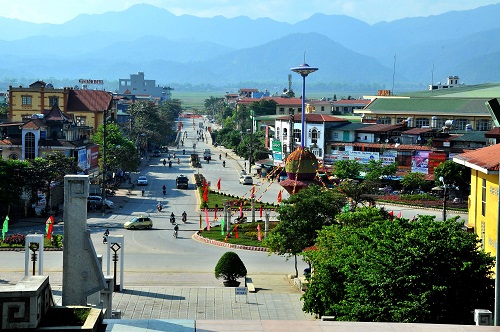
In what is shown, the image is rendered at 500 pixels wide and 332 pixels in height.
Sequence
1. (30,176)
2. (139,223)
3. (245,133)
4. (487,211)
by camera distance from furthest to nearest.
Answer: (245,133)
(30,176)
(139,223)
(487,211)

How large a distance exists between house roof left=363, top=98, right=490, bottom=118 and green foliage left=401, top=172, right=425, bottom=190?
20300 millimetres

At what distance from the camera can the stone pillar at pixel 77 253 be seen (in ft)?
66.4

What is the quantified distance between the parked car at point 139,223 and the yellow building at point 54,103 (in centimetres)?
3816

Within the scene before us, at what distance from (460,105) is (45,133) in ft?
153

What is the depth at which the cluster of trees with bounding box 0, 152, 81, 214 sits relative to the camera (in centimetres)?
5124

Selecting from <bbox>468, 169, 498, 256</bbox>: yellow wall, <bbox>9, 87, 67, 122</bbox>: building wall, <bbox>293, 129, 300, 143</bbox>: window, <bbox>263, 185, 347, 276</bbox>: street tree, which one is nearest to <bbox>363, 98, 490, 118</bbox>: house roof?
<bbox>293, 129, 300, 143</bbox>: window

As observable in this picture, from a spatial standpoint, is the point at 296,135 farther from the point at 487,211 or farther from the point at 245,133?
the point at 487,211

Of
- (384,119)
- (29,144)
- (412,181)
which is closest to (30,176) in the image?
(29,144)

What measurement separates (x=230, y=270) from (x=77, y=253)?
14831 mm

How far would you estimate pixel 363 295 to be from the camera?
73.9 ft

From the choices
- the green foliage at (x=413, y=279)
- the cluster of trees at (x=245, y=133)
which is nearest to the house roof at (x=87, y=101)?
the cluster of trees at (x=245, y=133)

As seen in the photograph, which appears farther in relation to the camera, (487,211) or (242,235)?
(242,235)

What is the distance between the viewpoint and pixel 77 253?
20.4 m

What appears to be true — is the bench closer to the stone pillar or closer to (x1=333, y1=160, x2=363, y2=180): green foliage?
the stone pillar
